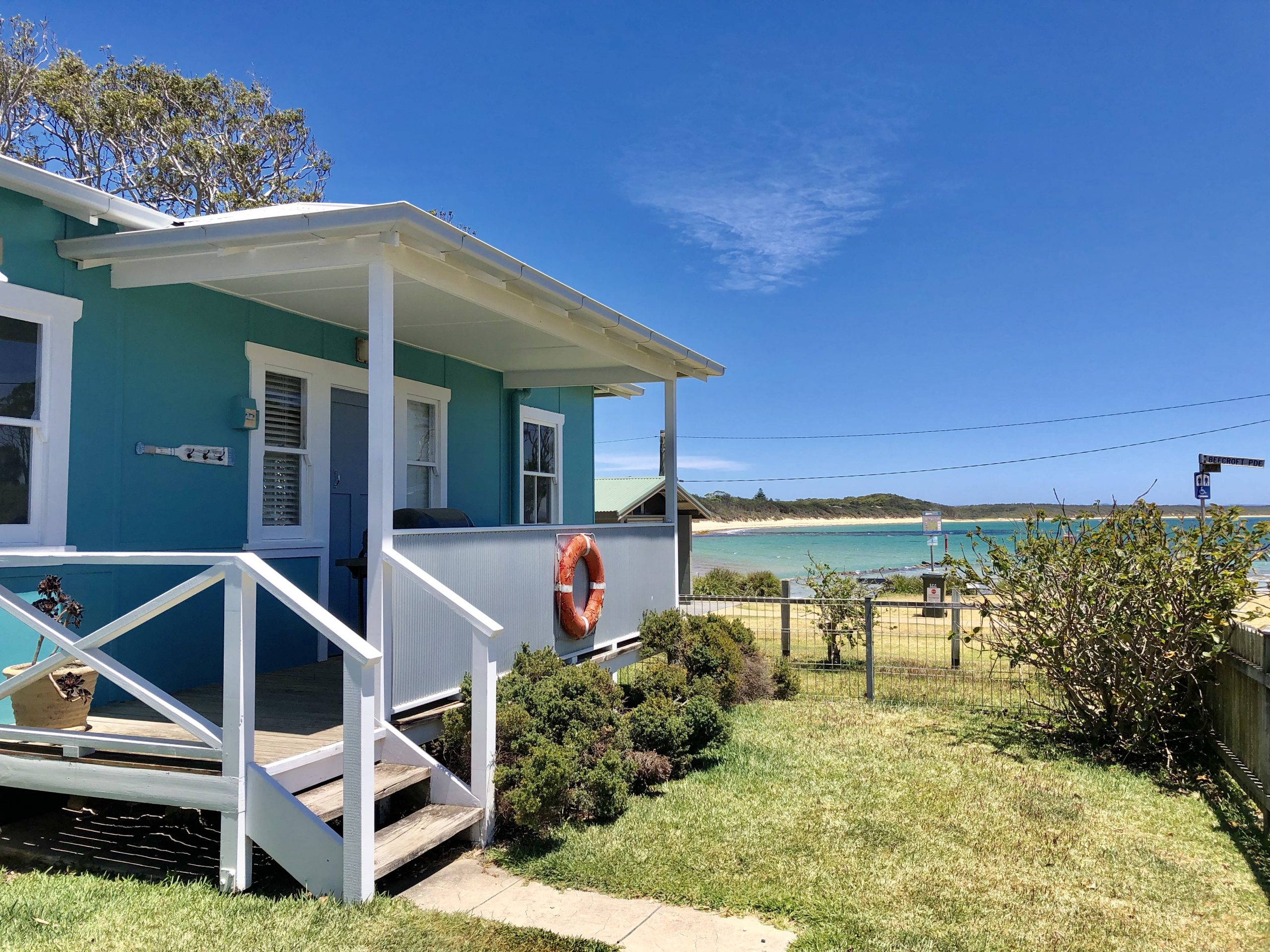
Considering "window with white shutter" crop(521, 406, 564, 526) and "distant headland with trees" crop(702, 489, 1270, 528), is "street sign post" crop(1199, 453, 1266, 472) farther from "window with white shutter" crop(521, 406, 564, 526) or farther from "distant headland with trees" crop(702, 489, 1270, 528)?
"distant headland with trees" crop(702, 489, 1270, 528)

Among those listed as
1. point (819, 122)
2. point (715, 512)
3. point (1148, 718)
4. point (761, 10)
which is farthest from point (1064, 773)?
point (819, 122)

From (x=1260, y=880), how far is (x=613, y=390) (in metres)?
8.96

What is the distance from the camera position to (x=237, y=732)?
374cm

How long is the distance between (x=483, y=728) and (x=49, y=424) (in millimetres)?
3004

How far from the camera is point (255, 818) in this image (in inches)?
149

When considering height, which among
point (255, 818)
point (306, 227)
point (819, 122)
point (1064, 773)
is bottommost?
point (1064, 773)

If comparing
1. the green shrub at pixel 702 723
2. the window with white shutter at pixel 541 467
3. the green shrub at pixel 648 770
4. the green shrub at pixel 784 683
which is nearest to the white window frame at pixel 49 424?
the green shrub at pixel 648 770

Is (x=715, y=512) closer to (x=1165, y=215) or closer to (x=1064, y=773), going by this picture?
(x=1064, y=773)

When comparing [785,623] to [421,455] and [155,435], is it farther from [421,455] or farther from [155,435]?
[155,435]

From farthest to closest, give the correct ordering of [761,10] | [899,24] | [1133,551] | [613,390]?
[899,24] → [761,10] → [613,390] → [1133,551]

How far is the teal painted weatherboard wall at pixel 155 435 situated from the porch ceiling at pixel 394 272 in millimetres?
187

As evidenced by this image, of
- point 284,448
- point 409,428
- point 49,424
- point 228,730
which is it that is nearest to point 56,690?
point 228,730

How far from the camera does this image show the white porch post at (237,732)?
3730 mm

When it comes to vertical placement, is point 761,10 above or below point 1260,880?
above
